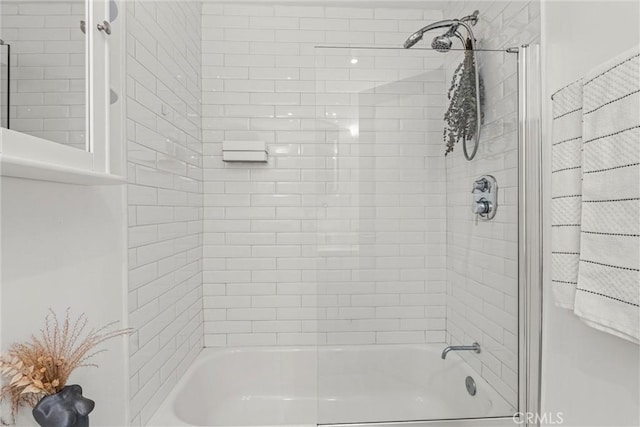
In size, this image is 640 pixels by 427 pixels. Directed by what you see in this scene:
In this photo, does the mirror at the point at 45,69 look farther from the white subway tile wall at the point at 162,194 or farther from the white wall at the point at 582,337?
the white wall at the point at 582,337

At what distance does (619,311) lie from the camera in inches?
33.2

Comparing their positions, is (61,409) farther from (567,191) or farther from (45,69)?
(567,191)

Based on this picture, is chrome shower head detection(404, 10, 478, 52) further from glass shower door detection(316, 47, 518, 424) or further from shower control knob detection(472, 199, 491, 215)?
shower control knob detection(472, 199, 491, 215)

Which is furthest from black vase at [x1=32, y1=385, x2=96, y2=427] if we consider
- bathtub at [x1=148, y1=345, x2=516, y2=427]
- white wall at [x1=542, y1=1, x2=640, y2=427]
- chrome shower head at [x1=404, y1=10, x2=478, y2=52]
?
chrome shower head at [x1=404, y1=10, x2=478, y2=52]

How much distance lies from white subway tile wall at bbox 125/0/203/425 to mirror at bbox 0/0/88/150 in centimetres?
45

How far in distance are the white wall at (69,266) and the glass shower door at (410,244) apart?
810 millimetres

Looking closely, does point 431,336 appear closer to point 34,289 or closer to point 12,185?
point 34,289

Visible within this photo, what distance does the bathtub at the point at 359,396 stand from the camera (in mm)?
1439

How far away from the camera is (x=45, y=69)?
2.47ft

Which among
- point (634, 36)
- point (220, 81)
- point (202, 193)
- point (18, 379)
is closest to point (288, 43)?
point (220, 81)

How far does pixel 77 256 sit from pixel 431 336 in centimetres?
141

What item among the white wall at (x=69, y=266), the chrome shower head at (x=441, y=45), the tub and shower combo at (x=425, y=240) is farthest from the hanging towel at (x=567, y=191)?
the white wall at (x=69, y=266)

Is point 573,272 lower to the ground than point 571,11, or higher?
lower

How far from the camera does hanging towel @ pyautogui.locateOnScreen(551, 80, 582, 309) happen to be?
3.27 ft
